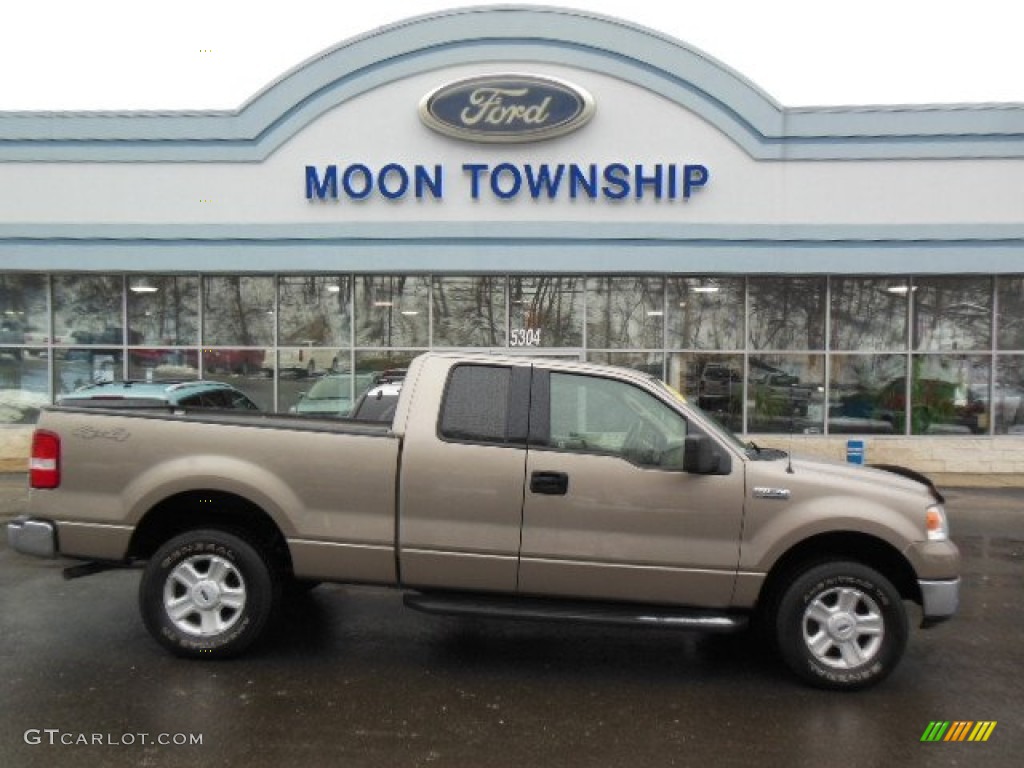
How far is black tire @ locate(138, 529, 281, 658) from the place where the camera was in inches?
179

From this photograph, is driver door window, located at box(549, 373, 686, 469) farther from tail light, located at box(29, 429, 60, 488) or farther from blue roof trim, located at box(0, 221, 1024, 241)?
blue roof trim, located at box(0, 221, 1024, 241)

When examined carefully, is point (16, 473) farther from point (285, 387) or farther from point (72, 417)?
point (72, 417)

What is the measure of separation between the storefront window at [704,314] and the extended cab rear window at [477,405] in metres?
9.01

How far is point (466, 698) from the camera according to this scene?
165 inches

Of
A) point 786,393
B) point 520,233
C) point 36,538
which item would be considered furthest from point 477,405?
point 786,393

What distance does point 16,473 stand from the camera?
40.5 feet

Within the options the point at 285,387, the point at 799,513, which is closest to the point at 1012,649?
the point at 799,513

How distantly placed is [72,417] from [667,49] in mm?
10817

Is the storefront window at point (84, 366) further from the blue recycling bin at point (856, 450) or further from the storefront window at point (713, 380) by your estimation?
the blue recycling bin at point (856, 450)

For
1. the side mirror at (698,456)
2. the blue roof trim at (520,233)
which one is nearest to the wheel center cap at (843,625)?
the side mirror at (698,456)

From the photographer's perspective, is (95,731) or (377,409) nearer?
(95,731)

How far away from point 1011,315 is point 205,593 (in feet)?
45.0

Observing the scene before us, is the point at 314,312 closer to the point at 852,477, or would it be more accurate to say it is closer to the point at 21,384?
the point at 21,384

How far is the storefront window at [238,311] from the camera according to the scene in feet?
44.1
